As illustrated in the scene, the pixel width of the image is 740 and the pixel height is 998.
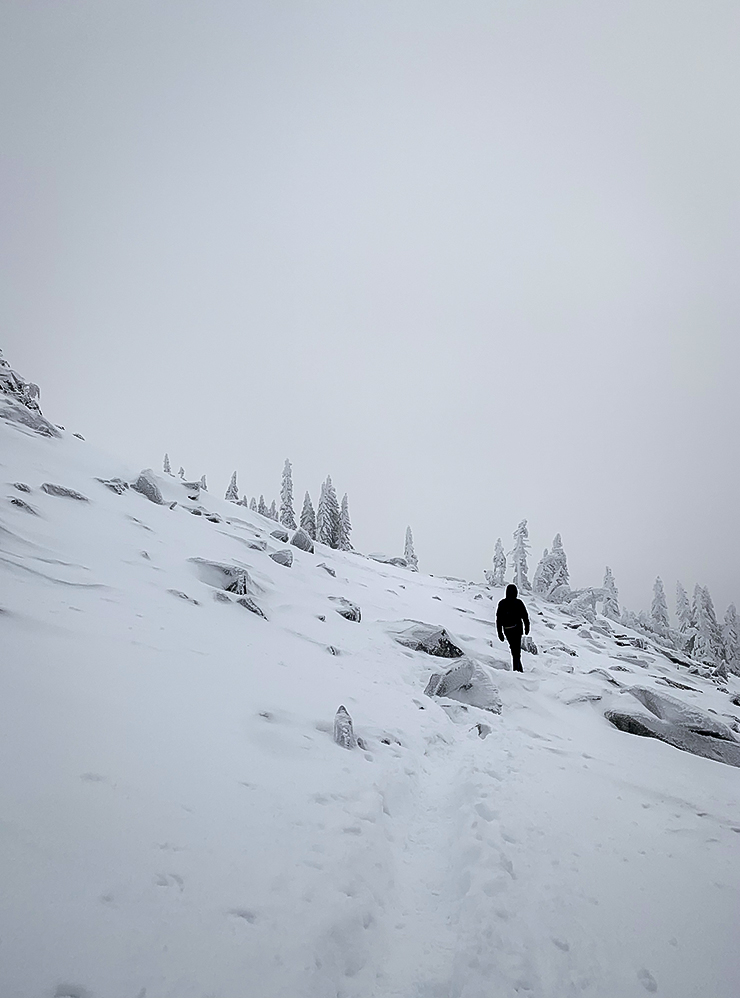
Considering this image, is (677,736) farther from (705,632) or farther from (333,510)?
(705,632)

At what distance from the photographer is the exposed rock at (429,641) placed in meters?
12.9

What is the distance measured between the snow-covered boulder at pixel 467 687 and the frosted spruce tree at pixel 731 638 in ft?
193

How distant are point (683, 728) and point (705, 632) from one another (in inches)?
2404

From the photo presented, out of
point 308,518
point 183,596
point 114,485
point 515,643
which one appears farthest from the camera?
point 308,518

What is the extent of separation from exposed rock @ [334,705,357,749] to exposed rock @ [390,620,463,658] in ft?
21.6

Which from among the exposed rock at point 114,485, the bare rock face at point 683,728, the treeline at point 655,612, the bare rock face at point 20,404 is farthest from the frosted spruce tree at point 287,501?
the bare rock face at point 683,728

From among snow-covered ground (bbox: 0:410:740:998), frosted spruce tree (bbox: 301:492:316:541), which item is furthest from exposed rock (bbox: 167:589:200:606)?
frosted spruce tree (bbox: 301:492:316:541)

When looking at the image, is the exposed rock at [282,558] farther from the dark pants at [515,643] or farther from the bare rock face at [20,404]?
the bare rock face at [20,404]

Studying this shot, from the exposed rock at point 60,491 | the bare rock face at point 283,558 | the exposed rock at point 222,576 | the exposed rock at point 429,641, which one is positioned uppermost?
the exposed rock at point 60,491

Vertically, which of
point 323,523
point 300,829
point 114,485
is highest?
point 323,523

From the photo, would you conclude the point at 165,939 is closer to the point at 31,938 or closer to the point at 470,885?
the point at 31,938

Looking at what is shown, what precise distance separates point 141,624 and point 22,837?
488cm

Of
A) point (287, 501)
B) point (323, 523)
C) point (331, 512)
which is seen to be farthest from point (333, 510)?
point (287, 501)

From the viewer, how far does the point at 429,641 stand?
13.1 m
